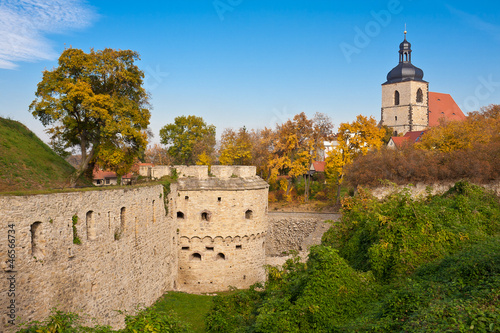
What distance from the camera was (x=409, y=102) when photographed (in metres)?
69.8

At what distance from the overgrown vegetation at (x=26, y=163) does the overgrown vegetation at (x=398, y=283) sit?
1189cm

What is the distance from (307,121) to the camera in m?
42.0

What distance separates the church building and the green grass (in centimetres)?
5745

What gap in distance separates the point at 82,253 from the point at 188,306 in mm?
8805

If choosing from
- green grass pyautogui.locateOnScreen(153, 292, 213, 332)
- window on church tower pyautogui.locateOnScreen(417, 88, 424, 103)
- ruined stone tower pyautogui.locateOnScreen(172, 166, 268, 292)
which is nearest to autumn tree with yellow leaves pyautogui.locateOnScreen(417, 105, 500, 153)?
ruined stone tower pyautogui.locateOnScreen(172, 166, 268, 292)

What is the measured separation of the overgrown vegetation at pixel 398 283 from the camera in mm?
7848

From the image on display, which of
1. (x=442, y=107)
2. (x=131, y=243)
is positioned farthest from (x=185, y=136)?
(x=442, y=107)

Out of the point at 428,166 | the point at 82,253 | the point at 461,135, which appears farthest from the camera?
the point at 461,135

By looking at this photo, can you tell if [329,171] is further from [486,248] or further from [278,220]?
[486,248]

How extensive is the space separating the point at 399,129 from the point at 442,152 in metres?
44.8

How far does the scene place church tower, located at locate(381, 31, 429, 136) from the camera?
227 feet

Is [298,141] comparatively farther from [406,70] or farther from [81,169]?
[406,70]

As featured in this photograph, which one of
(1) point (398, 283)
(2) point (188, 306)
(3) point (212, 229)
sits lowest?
(2) point (188, 306)

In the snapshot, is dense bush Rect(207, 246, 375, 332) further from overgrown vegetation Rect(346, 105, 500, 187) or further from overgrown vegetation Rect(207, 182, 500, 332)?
overgrown vegetation Rect(346, 105, 500, 187)
